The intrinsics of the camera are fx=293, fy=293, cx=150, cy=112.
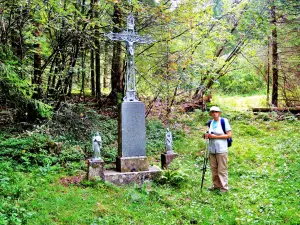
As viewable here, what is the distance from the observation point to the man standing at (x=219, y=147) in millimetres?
6344

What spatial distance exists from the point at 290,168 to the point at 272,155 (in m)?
1.40

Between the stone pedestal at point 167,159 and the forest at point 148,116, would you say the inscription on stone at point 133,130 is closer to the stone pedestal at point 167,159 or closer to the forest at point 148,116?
the forest at point 148,116

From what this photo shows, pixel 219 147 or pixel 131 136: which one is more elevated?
pixel 131 136

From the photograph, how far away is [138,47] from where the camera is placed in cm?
1199

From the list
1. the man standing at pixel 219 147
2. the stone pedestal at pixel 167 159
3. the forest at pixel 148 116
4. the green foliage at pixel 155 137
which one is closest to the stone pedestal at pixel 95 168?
the forest at pixel 148 116

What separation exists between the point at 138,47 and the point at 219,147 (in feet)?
22.6

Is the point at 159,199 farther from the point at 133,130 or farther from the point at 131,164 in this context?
the point at 133,130

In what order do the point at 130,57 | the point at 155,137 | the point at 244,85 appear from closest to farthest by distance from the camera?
the point at 130,57
the point at 155,137
the point at 244,85

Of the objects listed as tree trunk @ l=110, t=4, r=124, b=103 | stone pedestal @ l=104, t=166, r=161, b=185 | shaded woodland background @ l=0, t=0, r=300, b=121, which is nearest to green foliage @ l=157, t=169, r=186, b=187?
stone pedestal @ l=104, t=166, r=161, b=185

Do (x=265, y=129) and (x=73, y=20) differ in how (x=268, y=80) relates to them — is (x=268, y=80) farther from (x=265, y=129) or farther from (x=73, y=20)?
(x=73, y=20)

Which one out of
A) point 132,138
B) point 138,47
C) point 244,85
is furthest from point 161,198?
point 244,85

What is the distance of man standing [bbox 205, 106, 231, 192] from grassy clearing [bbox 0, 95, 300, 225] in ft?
1.04

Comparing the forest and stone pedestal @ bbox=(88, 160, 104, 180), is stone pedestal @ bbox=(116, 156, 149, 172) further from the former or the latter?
stone pedestal @ bbox=(88, 160, 104, 180)

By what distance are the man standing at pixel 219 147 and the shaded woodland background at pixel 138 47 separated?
9.28ft
